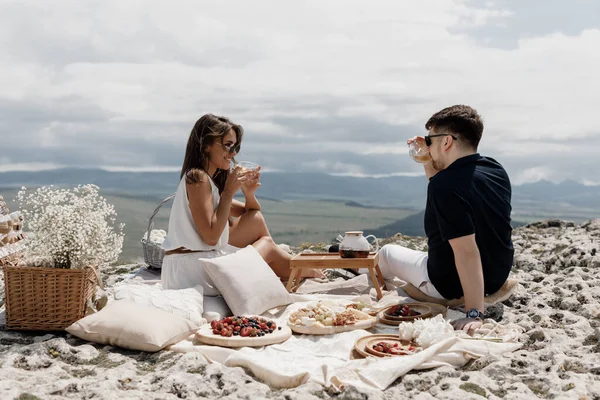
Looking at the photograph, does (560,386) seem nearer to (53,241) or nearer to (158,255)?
(53,241)

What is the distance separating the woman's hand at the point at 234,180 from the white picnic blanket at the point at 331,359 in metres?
1.68

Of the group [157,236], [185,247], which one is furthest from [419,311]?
[157,236]

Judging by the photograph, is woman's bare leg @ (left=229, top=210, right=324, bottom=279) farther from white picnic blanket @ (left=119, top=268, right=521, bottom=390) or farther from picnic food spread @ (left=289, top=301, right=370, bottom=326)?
white picnic blanket @ (left=119, top=268, right=521, bottom=390)

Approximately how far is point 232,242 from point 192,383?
126 inches

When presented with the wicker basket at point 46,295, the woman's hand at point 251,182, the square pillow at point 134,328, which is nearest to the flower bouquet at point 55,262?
the wicker basket at point 46,295

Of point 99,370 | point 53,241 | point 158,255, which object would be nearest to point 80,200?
point 53,241

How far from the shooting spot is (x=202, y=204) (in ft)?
21.6

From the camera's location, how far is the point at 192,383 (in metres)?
4.56

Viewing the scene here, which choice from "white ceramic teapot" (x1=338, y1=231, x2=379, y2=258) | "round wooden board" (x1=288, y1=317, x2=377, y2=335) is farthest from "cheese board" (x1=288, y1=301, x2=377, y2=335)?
"white ceramic teapot" (x1=338, y1=231, x2=379, y2=258)

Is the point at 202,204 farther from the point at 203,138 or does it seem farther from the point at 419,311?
the point at 419,311

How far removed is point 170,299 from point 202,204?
0.99 m

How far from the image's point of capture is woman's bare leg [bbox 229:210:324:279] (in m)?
7.65

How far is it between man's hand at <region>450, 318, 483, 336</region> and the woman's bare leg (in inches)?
94.6

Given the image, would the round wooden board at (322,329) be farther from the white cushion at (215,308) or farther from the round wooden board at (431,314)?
the white cushion at (215,308)
